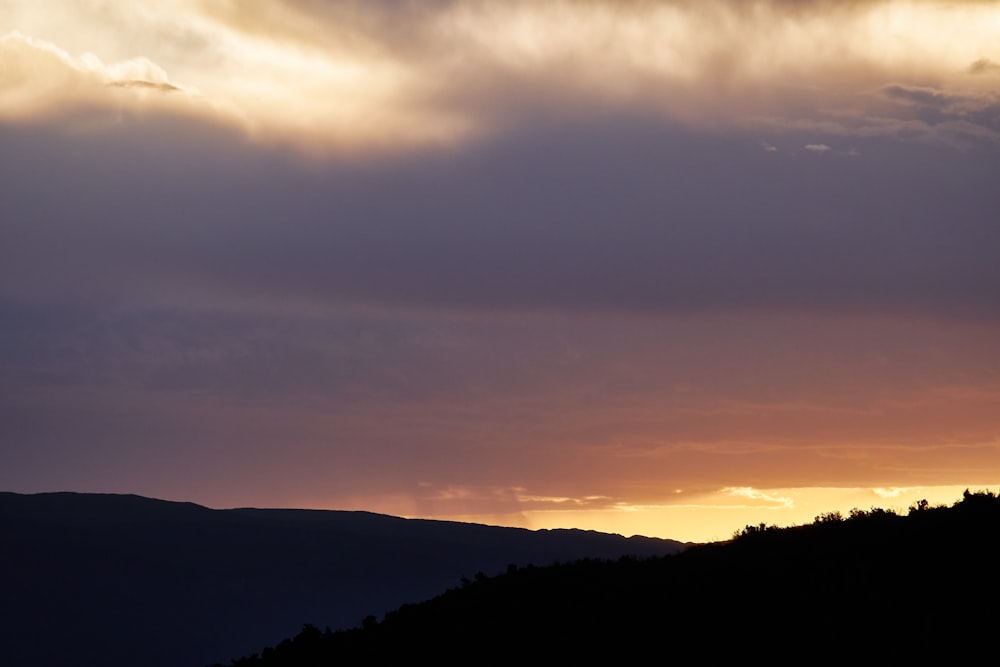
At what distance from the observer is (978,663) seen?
2522cm

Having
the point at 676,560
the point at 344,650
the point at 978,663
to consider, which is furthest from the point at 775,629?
the point at 344,650

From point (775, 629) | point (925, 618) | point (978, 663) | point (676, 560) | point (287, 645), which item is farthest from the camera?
point (287, 645)

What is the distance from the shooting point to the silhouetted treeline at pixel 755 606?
2803 centimetres

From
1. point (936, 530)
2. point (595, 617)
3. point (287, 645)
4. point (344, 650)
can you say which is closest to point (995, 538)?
point (936, 530)

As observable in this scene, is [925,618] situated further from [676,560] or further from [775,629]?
[676,560]

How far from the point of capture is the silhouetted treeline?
92.0 ft

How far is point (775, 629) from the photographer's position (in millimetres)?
29672

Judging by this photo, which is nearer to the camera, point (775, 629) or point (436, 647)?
point (775, 629)

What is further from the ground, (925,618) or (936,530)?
(936,530)

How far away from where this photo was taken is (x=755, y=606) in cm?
3155

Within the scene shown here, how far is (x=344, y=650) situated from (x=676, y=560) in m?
11.0

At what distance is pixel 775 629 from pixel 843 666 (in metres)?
3.03

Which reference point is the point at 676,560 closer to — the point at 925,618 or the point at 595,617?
the point at 595,617

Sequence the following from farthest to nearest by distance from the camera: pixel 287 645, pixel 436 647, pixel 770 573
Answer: pixel 287 645
pixel 436 647
pixel 770 573
